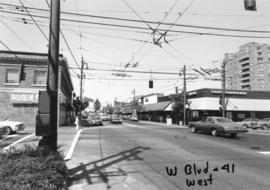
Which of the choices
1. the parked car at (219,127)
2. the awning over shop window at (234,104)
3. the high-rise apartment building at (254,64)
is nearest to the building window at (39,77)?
the parked car at (219,127)

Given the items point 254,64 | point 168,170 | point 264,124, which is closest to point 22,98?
point 168,170

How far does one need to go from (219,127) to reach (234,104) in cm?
2402

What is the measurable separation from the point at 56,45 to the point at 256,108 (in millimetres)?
42818

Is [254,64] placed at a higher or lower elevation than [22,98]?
higher

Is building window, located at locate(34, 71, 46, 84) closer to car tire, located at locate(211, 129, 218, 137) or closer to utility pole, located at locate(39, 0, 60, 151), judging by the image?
car tire, located at locate(211, 129, 218, 137)

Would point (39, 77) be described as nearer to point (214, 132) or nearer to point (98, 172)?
point (214, 132)

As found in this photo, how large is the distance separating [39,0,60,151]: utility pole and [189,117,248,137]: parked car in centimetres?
1536

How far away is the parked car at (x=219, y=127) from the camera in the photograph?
18719 mm

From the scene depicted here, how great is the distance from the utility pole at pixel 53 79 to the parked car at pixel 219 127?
15359 mm

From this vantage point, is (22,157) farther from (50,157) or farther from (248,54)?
(248,54)

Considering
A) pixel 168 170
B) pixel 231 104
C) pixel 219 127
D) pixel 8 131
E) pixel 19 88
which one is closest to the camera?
pixel 168 170

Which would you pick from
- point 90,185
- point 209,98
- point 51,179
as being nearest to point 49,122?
point 51,179

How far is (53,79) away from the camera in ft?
22.1

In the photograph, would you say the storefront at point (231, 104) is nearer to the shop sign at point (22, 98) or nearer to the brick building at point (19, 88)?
the brick building at point (19, 88)
